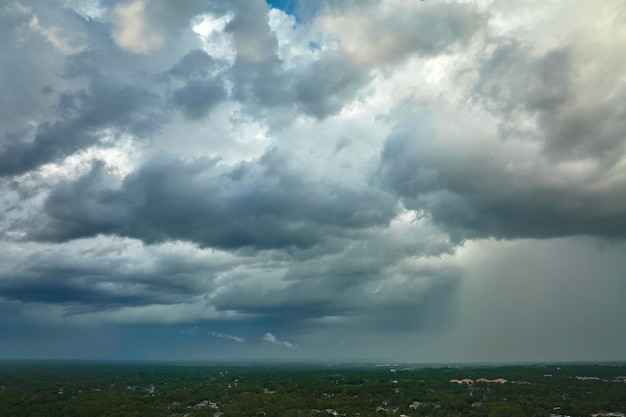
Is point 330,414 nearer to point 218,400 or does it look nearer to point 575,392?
point 218,400

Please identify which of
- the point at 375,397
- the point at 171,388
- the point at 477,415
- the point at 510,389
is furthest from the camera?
the point at 171,388

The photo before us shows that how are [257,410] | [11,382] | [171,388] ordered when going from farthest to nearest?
[11,382]
[171,388]
[257,410]

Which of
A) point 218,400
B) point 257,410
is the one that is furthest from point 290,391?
point 257,410

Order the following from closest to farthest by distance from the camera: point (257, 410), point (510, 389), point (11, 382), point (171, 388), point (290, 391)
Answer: point (257, 410)
point (510, 389)
point (290, 391)
point (171, 388)
point (11, 382)

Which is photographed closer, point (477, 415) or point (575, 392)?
point (477, 415)

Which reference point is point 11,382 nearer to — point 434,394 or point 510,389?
point 434,394

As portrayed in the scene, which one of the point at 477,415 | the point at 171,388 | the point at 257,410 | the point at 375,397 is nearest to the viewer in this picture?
the point at 477,415

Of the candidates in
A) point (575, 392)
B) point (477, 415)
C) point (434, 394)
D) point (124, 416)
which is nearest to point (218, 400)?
point (124, 416)

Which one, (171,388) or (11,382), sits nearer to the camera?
(171,388)
